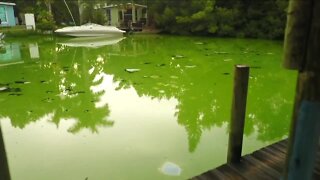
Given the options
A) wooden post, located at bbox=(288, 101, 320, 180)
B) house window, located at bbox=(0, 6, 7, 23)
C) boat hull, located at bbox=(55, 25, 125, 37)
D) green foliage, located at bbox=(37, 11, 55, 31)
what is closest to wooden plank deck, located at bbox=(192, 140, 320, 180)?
wooden post, located at bbox=(288, 101, 320, 180)

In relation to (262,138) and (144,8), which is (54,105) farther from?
(144,8)

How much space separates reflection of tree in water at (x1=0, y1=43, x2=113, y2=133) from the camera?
3902 millimetres

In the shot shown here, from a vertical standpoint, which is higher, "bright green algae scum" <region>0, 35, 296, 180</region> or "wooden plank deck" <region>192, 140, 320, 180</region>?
"wooden plank deck" <region>192, 140, 320, 180</region>

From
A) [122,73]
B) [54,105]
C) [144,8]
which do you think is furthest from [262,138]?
[144,8]

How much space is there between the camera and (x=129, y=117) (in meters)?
3.94

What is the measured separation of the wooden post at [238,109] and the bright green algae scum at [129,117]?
0.40 m

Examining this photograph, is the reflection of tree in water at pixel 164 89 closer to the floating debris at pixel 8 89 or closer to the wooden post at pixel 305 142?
the floating debris at pixel 8 89

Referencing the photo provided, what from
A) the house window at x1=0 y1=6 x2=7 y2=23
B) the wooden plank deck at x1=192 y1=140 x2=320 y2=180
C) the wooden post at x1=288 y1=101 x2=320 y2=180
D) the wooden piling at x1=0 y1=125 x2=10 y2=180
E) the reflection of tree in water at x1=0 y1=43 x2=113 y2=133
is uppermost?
the house window at x1=0 y1=6 x2=7 y2=23

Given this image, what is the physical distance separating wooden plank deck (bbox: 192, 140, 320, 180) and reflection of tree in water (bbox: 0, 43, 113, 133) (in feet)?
6.04

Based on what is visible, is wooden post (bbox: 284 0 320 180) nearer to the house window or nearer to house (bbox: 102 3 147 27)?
house (bbox: 102 3 147 27)

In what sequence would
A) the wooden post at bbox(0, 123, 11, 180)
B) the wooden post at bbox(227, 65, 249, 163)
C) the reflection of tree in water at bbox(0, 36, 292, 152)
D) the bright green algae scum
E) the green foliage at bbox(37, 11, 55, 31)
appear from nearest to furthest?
the wooden post at bbox(0, 123, 11, 180), the wooden post at bbox(227, 65, 249, 163), the bright green algae scum, the reflection of tree in water at bbox(0, 36, 292, 152), the green foliage at bbox(37, 11, 55, 31)

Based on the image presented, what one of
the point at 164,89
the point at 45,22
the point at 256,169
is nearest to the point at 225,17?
the point at 45,22

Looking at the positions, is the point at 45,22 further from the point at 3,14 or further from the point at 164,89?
the point at 164,89

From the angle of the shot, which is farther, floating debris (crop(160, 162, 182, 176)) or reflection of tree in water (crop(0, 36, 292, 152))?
reflection of tree in water (crop(0, 36, 292, 152))
